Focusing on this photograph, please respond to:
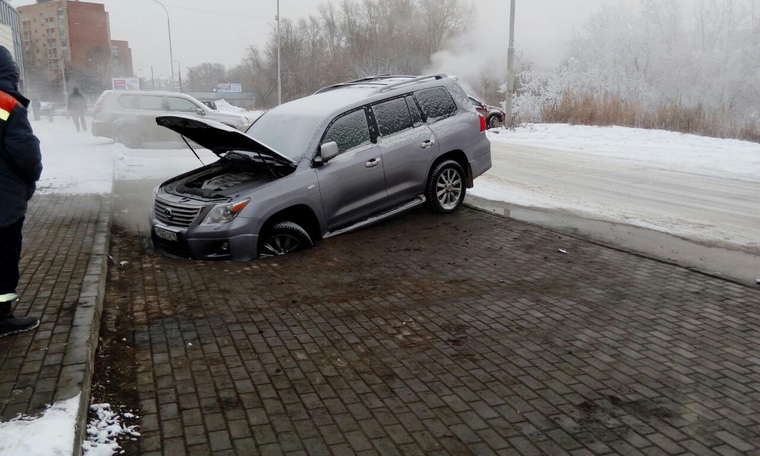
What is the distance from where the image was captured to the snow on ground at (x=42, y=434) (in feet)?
9.72

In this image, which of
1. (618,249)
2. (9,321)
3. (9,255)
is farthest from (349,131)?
(9,321)

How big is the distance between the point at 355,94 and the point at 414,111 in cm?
84

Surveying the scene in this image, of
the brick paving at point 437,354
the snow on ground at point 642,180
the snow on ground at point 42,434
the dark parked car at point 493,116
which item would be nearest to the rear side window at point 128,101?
the snow on ground at point 642,180

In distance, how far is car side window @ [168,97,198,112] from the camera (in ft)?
61.5

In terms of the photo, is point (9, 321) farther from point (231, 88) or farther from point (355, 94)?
point (231, 88)

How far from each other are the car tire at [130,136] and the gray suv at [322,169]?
439 inches

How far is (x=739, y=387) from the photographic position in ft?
13.3

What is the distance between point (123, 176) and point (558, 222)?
9.15 meters

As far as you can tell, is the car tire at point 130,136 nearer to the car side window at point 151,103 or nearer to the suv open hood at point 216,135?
the car side window at point 151,103

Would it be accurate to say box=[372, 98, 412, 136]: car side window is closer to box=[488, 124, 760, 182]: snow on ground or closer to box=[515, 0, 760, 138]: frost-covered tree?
box=[488, 124, 760, 182]: snow on ground

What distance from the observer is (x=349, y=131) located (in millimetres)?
7734

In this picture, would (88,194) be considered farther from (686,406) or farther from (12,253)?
(686,406)

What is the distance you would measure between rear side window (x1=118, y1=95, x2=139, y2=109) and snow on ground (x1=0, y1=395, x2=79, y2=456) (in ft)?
54.0

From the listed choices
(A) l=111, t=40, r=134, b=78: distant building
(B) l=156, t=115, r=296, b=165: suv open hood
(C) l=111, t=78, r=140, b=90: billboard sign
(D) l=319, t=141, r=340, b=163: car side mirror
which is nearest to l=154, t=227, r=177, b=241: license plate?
(B) l=156, t=115, r=296, b=165: suv open hood
